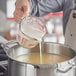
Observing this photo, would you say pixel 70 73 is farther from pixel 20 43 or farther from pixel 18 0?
pixel 18 0

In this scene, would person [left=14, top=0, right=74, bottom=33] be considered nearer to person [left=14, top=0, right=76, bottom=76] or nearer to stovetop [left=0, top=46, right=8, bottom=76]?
person [left=14, top=0, right=76, bottom=76]

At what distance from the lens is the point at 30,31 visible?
0.94 meters

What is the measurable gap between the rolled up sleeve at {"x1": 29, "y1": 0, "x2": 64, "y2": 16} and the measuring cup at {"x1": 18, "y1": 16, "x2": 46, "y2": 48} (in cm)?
42

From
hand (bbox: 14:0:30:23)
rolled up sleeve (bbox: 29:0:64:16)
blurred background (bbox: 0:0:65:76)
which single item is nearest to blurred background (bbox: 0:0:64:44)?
blurred background (bbox: 0:0:65:76)

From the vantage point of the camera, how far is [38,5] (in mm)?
1399

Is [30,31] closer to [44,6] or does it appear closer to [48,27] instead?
[44,6]

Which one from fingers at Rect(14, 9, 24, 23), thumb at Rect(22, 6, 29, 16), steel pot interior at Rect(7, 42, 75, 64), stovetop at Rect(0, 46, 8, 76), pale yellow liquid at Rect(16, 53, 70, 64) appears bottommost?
stovetop at Rect(0, 46, 8, 76)

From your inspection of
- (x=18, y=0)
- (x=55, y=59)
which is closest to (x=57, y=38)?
(x=18, y=0)

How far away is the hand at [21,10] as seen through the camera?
1.06 meters

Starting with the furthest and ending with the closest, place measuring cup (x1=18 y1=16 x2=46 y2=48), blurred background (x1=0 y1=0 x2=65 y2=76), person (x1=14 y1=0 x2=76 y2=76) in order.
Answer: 1. blurred background (x1=0 y1=0 x2=65 y2=76)
2. person (x1=14 y1=0 x2=76 y2=76)
3. measuring cup (x1=18 y1=16 x2=46 y2=48)

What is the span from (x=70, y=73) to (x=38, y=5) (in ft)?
2.40

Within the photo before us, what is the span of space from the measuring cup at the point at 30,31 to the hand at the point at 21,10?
9 cm

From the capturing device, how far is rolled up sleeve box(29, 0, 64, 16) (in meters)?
1.39

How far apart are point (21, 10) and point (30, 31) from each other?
8.5 inches
